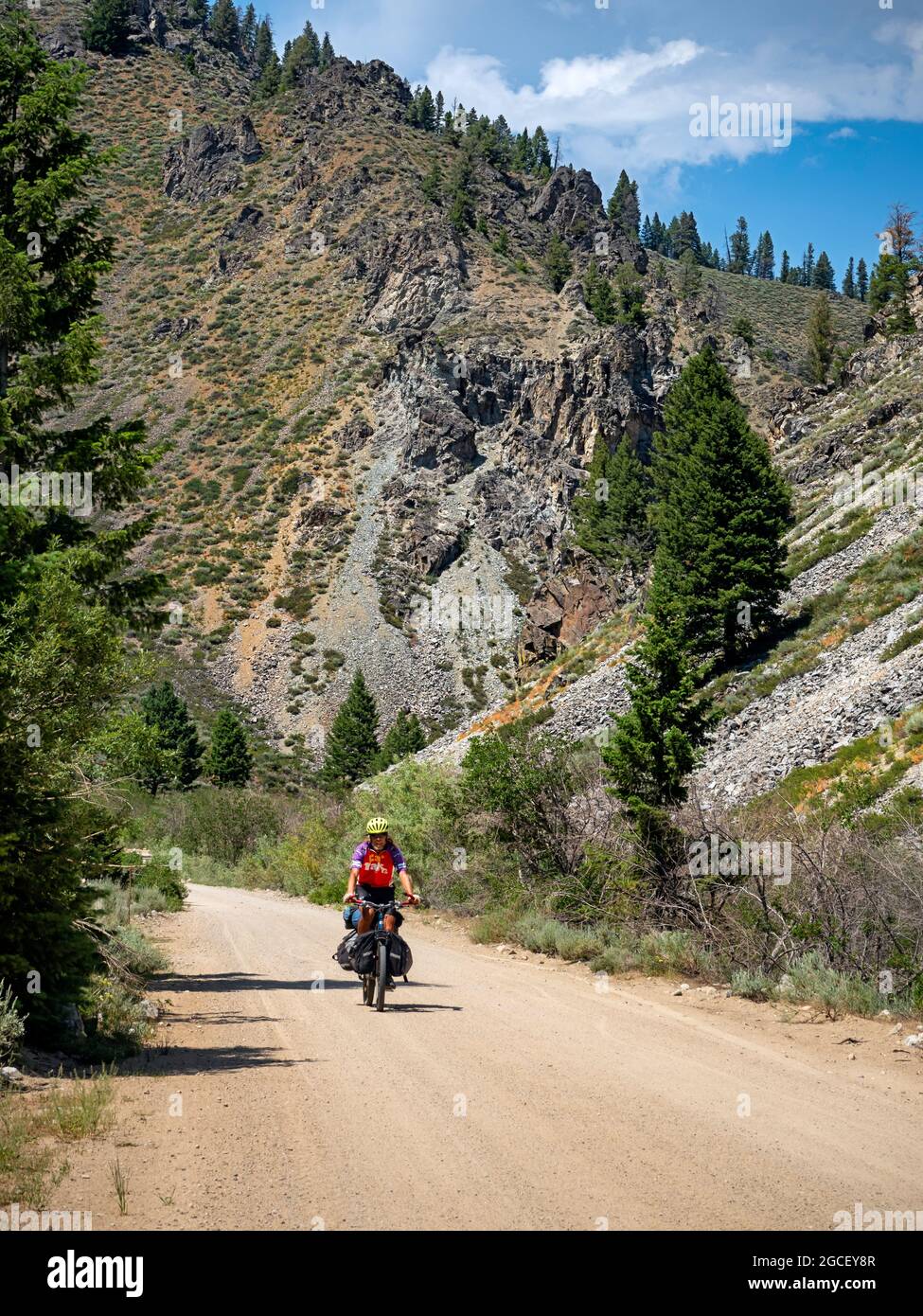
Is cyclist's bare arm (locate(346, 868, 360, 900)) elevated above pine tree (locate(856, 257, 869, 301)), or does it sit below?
below

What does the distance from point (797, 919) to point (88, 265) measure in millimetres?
11874

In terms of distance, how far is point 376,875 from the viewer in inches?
380

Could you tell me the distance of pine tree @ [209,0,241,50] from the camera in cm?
17188

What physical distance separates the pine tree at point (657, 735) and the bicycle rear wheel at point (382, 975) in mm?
4613

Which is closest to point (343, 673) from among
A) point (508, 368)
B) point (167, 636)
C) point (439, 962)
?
point (167, 636)

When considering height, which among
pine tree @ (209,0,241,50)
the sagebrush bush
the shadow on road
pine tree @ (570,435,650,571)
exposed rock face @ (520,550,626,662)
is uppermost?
pine tree @ (209,0,241,50)

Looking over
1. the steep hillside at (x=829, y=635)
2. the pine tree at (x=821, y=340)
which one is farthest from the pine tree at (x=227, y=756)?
the pine tree at (x=821, y=340)

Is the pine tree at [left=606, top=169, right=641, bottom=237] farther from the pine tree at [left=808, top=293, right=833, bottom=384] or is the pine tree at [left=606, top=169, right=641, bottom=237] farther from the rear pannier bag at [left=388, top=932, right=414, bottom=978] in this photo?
the rear pannier bag at [left=388, top=932, right=414, bottom=978]

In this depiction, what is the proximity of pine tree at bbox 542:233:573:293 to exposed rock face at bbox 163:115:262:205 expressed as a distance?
4255 centimetres

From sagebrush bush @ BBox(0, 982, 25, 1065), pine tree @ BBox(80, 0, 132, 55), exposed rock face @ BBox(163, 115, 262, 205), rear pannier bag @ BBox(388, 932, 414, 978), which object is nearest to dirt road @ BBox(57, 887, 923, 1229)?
rear pannier bag @ BBox(388, 932, 414, 978)

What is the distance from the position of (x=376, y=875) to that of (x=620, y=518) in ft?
172

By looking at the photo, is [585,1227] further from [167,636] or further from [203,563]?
[203,563]

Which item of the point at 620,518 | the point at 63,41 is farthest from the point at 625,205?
the point at 620,518

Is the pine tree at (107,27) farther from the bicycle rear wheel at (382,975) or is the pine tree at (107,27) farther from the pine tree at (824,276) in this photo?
the bicycle rear wheel at (382,975)
